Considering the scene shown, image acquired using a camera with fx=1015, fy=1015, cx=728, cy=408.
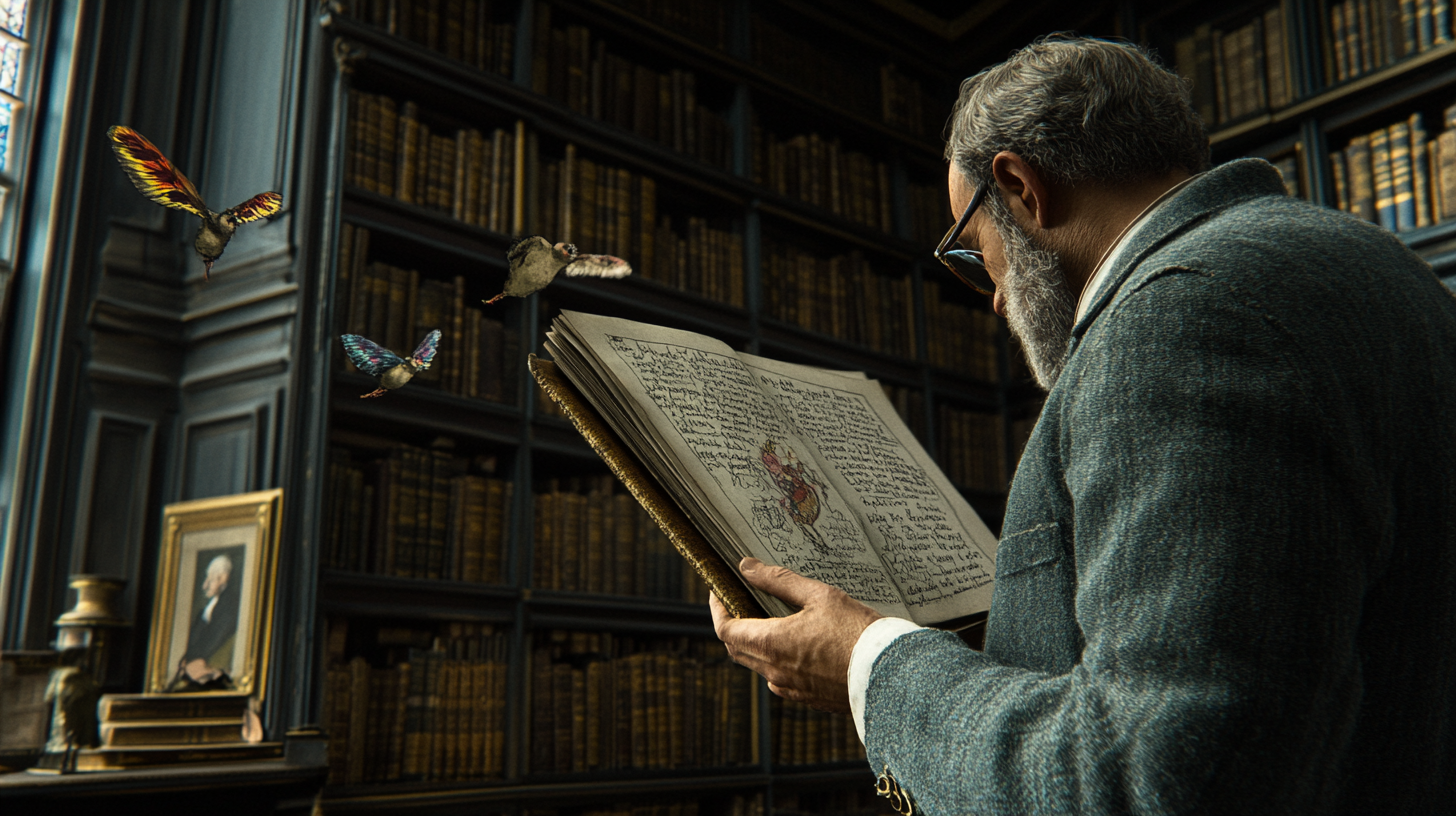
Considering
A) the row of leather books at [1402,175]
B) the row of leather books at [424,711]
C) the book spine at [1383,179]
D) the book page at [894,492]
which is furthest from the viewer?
the book spine at [1383,179]

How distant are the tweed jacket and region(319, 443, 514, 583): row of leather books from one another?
79.9 inches

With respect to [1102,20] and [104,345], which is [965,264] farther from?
[1102,20]

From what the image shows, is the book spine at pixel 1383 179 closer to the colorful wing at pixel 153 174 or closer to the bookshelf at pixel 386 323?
the bookshelf at pixel 386 323

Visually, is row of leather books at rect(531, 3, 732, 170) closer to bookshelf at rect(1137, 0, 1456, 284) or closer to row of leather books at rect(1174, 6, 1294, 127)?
row of leather books at rect(1174, 6, 1294, 127)

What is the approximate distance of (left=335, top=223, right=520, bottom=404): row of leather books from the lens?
2551mm

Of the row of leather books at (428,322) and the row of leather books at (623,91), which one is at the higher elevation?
the row of leather books at (623,91)

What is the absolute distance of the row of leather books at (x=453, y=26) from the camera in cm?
275

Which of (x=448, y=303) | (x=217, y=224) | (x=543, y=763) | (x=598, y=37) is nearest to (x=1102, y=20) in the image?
(x=598, y=37)

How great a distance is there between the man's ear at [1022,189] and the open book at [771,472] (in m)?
0.33

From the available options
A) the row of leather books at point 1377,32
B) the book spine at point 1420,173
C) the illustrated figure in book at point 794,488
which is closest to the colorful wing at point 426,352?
the illustrated figure in book at point 794,488

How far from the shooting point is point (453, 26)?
2.89m

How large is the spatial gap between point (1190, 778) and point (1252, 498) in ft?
0.49

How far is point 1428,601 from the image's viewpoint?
1.97 ft

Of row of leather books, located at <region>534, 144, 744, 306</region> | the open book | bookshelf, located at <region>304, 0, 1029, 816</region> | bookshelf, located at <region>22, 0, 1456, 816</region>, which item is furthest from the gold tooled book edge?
row of leather books, located at <region>534, 144, 744, 306</region>
